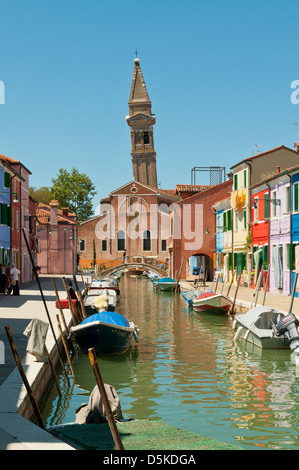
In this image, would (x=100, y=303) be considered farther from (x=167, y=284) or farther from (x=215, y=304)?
(x=167, y=284)

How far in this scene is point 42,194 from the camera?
83.6 metres

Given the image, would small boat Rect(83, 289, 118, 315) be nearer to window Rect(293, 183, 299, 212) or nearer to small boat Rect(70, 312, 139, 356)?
small boat Rect(70, 312, 139, 356)

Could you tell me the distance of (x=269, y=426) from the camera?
8859 mm

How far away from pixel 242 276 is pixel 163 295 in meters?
5.17

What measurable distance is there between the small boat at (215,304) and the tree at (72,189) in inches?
2020

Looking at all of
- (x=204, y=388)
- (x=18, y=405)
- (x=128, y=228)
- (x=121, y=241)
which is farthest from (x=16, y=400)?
(x=121, y=241)

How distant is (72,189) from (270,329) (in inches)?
2366


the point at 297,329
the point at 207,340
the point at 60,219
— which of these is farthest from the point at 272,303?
the point at 60,219

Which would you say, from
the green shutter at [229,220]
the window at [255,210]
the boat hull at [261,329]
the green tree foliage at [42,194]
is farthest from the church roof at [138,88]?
the boat hull at [261,329]

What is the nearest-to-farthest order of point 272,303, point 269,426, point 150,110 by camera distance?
point 269,426
point 272,303
point 150,110

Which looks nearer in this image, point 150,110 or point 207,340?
point 207,340

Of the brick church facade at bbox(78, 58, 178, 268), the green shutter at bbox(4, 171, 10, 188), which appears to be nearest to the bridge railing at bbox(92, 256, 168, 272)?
the brick church facade at bbox(78, 58, 178, 268)

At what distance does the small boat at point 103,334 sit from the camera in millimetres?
14438
